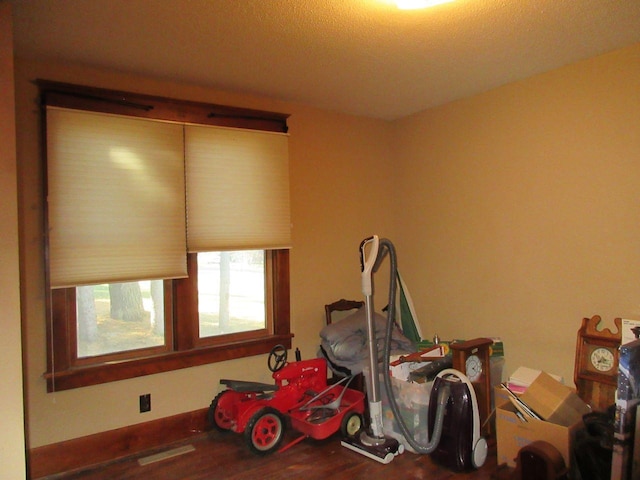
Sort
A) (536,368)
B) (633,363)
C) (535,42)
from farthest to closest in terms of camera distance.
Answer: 1. (536,368)
2. (535,42)
3. (633,363)

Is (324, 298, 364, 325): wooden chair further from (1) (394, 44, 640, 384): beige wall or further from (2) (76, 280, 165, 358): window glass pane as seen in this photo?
(2) (76, 280, 165, 358): window glass pane

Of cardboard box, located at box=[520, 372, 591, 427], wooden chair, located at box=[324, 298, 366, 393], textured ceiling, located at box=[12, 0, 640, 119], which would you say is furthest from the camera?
wooden chair, located at box=[324, 298, 366, 393]

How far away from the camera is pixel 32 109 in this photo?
2.75 meters

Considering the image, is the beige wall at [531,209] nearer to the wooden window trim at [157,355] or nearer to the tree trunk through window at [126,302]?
the wooden window trim at [157,355]

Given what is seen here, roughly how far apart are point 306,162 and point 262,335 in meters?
1.53

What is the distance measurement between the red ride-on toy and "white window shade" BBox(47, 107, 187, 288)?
970 millimetres

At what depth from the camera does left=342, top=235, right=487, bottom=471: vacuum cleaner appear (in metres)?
2.68

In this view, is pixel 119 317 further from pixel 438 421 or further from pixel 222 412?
pixel 438 421

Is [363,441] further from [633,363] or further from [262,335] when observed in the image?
[633,363]

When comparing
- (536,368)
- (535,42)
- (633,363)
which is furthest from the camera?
(536,368)

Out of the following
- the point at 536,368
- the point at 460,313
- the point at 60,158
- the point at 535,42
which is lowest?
the point at 536,368

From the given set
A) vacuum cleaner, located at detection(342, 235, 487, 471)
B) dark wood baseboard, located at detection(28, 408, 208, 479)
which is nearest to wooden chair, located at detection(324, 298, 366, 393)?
vacuum cleaner, located at detection(342, 235, 487, 471)

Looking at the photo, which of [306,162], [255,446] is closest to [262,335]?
[255,446]

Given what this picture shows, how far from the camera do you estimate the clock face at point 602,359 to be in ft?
8.96
